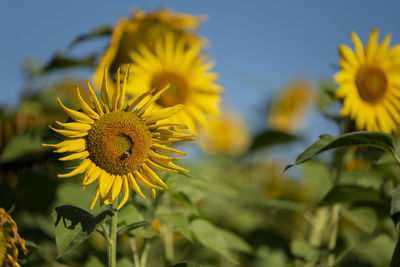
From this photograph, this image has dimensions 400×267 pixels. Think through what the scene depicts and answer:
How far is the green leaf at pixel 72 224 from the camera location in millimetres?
986

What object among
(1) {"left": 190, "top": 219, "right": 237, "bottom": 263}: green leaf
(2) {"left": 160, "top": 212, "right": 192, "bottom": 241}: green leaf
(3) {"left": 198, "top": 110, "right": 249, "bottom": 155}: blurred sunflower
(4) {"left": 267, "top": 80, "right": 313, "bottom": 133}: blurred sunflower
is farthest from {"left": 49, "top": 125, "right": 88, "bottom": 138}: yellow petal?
(3) {"left": 198, "top": 110, "right": 249, "bottom": 155}: blurred sunflower

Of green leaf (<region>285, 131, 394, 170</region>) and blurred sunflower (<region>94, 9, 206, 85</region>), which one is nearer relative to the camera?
green leaf (<region>285, 131, 394, 170</region>)

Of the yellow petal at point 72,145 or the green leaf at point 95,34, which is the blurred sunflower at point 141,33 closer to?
the green leaf at point 95,34

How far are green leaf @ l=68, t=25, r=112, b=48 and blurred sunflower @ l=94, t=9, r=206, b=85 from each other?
0.04 metres

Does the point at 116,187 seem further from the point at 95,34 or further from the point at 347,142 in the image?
the point at 95,34

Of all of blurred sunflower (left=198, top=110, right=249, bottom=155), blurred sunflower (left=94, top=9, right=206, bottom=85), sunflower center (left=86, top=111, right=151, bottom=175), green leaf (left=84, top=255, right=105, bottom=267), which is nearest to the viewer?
sunflower center (left=86, top=111, right=151, bottom=175)

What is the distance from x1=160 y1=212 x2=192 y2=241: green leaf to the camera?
4.46ft

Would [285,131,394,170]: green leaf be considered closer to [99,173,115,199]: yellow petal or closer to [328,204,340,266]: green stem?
[99,173,115,199]: yellow petal

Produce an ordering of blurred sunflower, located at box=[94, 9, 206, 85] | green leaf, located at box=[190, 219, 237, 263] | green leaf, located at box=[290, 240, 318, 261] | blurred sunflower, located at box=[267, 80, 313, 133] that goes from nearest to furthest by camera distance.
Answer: green leaf, located at box=[190, 219, 237, 263] < green leaf, located at box=[290, 240, 318, 261] < blurred sunflower, located at box=[94, 9, 206, 85] < blurred sunflower, located at box=[267, 80, 313, 133]

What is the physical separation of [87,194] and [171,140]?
79 centimetres

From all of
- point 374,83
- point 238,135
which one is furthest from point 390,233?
point 238,135

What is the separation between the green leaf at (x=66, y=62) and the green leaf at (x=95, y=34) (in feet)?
0.47

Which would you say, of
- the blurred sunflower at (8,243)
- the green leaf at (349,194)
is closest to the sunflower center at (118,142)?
the blurred sunflower at (8,243)

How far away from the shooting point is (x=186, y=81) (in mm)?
1976
